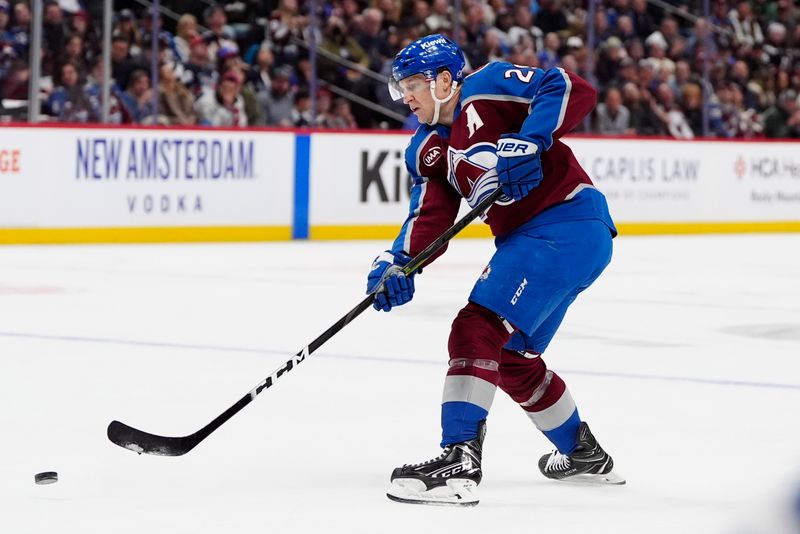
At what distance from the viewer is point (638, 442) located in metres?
3.56

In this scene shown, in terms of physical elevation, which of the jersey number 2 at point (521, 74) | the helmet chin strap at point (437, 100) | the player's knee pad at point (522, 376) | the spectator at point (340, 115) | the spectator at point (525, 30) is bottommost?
the player's knee pad at point (522, 376)

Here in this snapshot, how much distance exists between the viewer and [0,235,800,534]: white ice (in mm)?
2738

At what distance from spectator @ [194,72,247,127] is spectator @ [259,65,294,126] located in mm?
218

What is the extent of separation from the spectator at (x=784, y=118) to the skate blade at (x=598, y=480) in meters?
10.9

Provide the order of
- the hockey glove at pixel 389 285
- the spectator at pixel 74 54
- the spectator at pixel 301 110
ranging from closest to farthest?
the hockey glove at pixel 389 285 → the spectator at pixel 74 54 → the spectator at pixel 301 110

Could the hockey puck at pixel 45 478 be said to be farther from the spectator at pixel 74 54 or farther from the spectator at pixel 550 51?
the spectator at pixel 550 51

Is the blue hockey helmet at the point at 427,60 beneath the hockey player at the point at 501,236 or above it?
above

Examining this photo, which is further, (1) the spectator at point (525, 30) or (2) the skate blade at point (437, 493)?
(1) the spectator at point (525, 30)

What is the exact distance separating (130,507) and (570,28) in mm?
10219

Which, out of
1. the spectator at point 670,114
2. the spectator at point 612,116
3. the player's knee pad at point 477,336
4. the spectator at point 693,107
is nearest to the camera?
the player's knee pad at point 477,336

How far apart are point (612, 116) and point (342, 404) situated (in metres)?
8.75

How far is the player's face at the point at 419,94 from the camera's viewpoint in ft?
9.84

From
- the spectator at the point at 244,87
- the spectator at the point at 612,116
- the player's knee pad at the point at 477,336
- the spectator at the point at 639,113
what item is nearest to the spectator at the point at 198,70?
Answer: the spectator at the point at 244,87

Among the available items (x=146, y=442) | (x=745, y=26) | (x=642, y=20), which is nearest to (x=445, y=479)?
(x=146, y=442)
